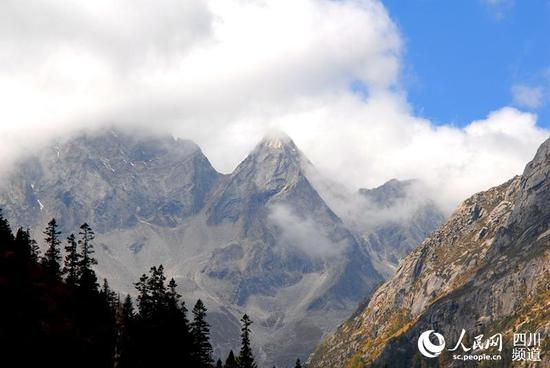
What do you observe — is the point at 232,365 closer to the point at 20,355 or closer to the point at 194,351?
the point at 194,351

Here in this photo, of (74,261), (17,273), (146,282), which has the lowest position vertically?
(17,273)

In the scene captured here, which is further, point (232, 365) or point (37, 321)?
point (232, 365)

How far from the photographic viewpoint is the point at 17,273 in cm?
8775

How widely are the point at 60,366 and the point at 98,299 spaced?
34.4 meters

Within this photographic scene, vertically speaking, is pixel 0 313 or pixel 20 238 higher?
pixel 20 238

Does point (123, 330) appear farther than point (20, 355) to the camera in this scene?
Yes

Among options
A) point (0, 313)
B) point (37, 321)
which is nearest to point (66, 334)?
point (37, 321)

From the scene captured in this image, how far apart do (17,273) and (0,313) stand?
1223 centimetres

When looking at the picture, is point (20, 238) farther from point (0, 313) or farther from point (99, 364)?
point (0, 313)

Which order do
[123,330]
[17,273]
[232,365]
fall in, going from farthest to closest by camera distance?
1. [232,365]
2. [123,330]
3. [17,273]

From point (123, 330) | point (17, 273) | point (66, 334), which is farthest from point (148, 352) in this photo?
point (17, 273)

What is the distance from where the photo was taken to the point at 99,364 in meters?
93.2

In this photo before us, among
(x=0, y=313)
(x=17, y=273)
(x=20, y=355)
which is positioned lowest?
(x=20, y=355)

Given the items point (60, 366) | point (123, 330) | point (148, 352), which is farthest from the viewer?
point (148, 352)
